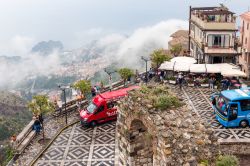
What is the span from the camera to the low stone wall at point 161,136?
40.5 ft

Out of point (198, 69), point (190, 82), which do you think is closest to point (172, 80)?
point (190, 82)

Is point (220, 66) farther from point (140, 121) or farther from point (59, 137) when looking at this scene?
point (140, 121)

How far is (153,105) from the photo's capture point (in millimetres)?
14695

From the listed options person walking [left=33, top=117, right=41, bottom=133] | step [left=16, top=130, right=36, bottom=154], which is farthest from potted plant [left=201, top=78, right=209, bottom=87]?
step [left=16, top=130, right=36, bottom=154]

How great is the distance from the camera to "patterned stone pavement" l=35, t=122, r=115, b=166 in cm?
2333

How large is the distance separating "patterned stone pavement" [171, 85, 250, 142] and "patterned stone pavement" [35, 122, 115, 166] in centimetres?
631

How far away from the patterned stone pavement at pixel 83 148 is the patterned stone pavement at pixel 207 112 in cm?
631

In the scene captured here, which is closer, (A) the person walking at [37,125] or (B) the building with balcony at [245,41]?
(A) the person walking at [37,125]

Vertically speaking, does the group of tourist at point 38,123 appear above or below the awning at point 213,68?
below

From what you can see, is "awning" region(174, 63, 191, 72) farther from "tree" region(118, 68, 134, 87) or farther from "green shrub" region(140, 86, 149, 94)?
"green shrub" region(140, 86, 149, 94)

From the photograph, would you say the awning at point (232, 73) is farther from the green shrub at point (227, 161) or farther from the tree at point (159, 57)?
the green shrub at point (227, 161)

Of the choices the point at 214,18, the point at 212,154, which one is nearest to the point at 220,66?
the point at 214,18

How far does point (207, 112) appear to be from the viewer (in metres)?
29.3

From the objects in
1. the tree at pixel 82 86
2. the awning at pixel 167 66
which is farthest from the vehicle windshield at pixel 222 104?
the tree at pixel 82 86
